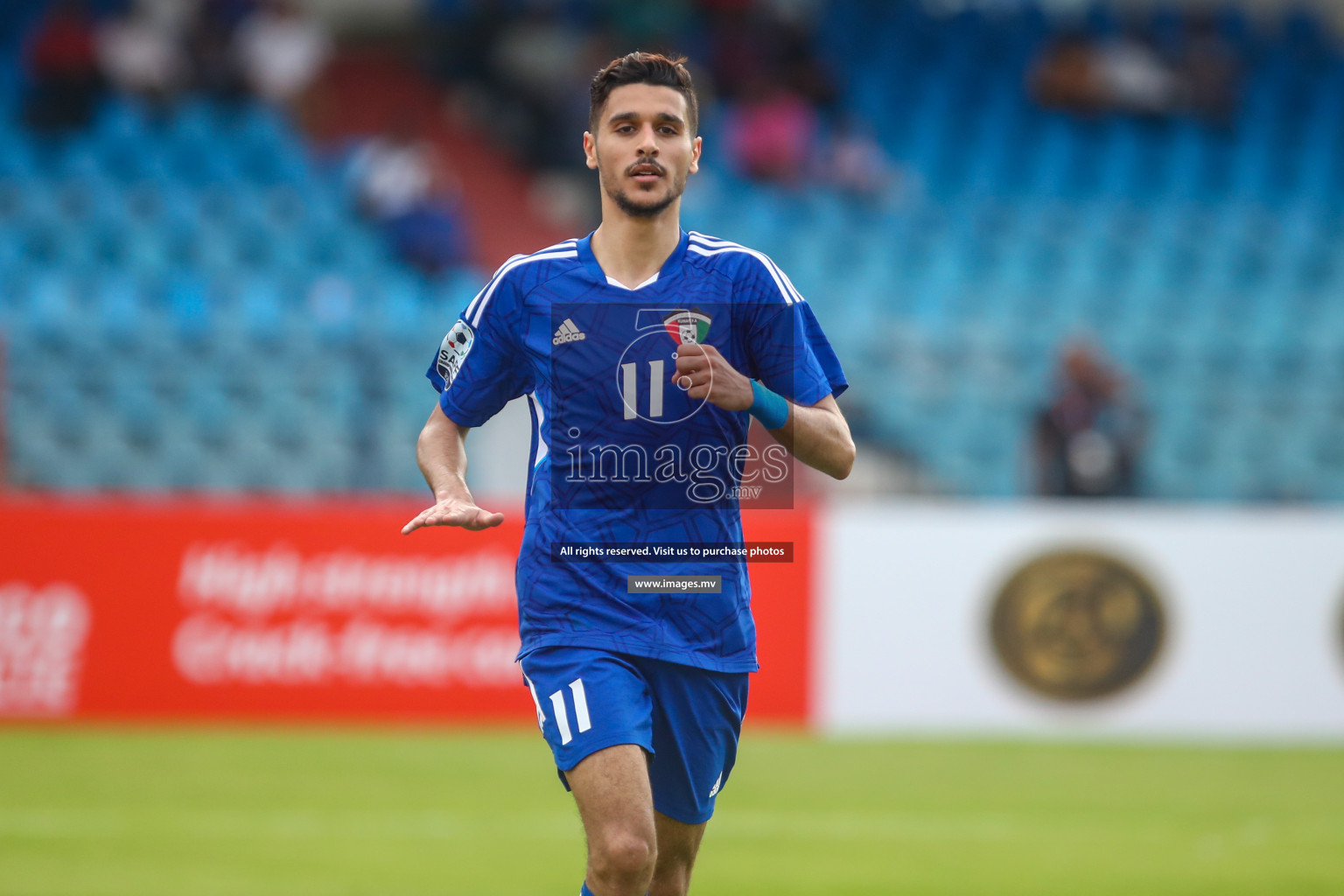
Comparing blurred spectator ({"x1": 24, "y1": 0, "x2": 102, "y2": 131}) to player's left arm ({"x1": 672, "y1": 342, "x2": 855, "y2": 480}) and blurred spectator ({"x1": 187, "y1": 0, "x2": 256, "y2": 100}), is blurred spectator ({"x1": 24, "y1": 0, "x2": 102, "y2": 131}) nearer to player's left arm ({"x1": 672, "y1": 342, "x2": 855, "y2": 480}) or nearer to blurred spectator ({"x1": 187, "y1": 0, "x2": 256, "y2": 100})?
blurred spectator ({"x1": 187, "y1": 0, "x2": 256, "y2": 100})

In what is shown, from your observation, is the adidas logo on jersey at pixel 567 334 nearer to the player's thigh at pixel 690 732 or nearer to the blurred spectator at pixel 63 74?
the player's thigh at pixel 690 732

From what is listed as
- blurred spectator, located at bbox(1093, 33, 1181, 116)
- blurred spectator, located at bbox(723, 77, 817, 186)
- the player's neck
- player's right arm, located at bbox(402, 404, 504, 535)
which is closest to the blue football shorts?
player's right arm, located at bbox(402, 404, 504, 535)

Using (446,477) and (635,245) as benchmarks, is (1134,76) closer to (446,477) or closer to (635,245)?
(635,245)

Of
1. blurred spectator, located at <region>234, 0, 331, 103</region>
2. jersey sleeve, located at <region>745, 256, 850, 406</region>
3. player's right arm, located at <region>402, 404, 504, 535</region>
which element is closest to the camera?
player's right arm, located at <region>402, 404, 504, 535</region>

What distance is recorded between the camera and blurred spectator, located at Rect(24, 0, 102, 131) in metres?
13.6

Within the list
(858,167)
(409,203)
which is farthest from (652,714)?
(858,167)

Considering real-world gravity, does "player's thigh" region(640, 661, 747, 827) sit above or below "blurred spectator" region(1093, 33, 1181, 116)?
below

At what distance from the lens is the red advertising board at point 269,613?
31.4 feet

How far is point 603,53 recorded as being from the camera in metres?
15.6

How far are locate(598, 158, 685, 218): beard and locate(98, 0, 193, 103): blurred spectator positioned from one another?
1133 cm

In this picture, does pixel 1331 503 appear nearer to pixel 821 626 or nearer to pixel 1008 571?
pixel 1008 571

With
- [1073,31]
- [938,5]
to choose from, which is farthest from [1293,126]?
[938,5]

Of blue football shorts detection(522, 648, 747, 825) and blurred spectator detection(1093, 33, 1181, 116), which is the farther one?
blurred spectator detection(1093, 33, 1181, 116)

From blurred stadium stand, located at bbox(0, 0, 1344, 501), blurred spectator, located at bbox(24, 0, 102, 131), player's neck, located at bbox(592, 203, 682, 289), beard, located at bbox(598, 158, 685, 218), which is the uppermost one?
blurred spectator, located at bbox(24, 0, 102, 131)
